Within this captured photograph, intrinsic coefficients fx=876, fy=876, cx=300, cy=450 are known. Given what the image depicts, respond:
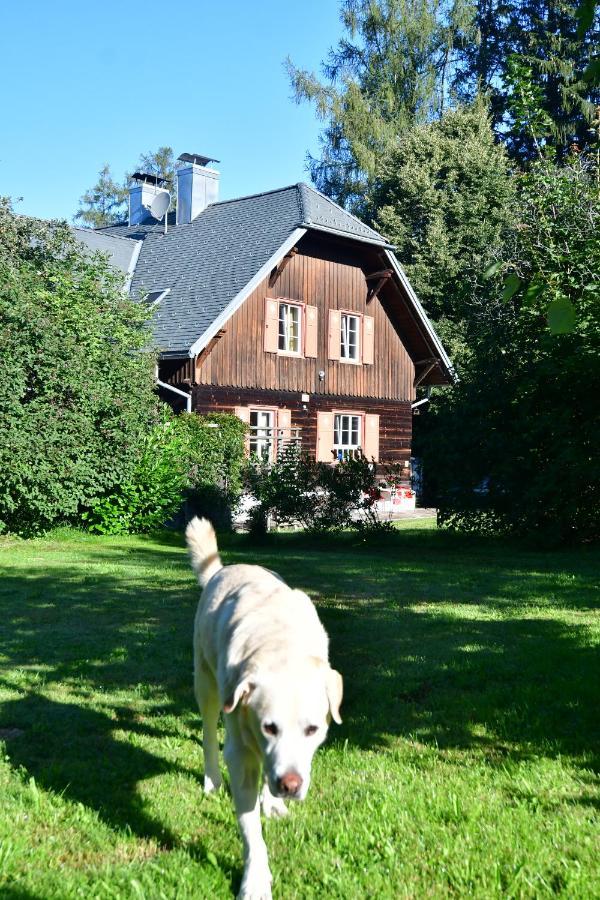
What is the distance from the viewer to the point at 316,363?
25.0m

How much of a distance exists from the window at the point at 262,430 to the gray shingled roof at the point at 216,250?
10.1 feet

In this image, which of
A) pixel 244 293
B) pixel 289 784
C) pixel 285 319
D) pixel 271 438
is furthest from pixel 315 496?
pixel 289 784

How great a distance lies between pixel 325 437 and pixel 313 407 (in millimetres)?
964

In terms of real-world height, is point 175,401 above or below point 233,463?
above

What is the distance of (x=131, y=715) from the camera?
5.30 m

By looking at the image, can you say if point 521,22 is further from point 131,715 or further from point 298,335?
point 131,715

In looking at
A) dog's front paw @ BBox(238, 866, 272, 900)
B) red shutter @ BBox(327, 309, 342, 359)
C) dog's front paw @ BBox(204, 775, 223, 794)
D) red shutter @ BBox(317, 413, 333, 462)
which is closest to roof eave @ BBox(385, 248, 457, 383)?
red shutter @ BBox(327, 309, 342, 359)

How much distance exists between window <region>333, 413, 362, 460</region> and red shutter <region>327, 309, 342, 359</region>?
1.80 meters

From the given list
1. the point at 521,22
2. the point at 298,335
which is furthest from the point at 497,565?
the point at 521,22

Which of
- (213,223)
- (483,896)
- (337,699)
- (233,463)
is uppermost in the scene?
(213,223)

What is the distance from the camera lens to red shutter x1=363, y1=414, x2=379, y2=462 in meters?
26.5

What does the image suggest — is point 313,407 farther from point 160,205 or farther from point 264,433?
point 160,205

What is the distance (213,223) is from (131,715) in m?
23.9

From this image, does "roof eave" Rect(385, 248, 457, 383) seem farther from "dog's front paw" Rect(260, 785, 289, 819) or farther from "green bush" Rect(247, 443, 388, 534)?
"dog's front paw" Rect(260, 785, 289, 819)
